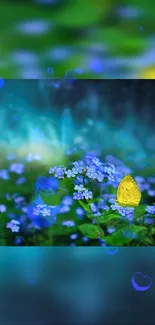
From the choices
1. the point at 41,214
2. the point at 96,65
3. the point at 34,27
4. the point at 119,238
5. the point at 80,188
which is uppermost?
the point at 34,27

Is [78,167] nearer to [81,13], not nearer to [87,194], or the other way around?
[87,194]

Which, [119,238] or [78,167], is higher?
[78,167]

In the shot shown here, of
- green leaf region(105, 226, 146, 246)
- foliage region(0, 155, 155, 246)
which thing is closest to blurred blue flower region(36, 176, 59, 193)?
foliage region(0, 155, 155, 246)

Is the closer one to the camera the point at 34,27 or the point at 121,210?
the point at 34,27

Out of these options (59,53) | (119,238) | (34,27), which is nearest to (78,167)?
(119,238)

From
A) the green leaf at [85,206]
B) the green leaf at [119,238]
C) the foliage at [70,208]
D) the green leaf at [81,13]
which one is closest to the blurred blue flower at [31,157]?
the foliage at [70,208]

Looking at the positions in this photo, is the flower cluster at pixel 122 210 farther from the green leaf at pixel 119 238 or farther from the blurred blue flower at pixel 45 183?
the blurred blue flower at pixel 45 183

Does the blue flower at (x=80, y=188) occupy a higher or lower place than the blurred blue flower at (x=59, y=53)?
lower
